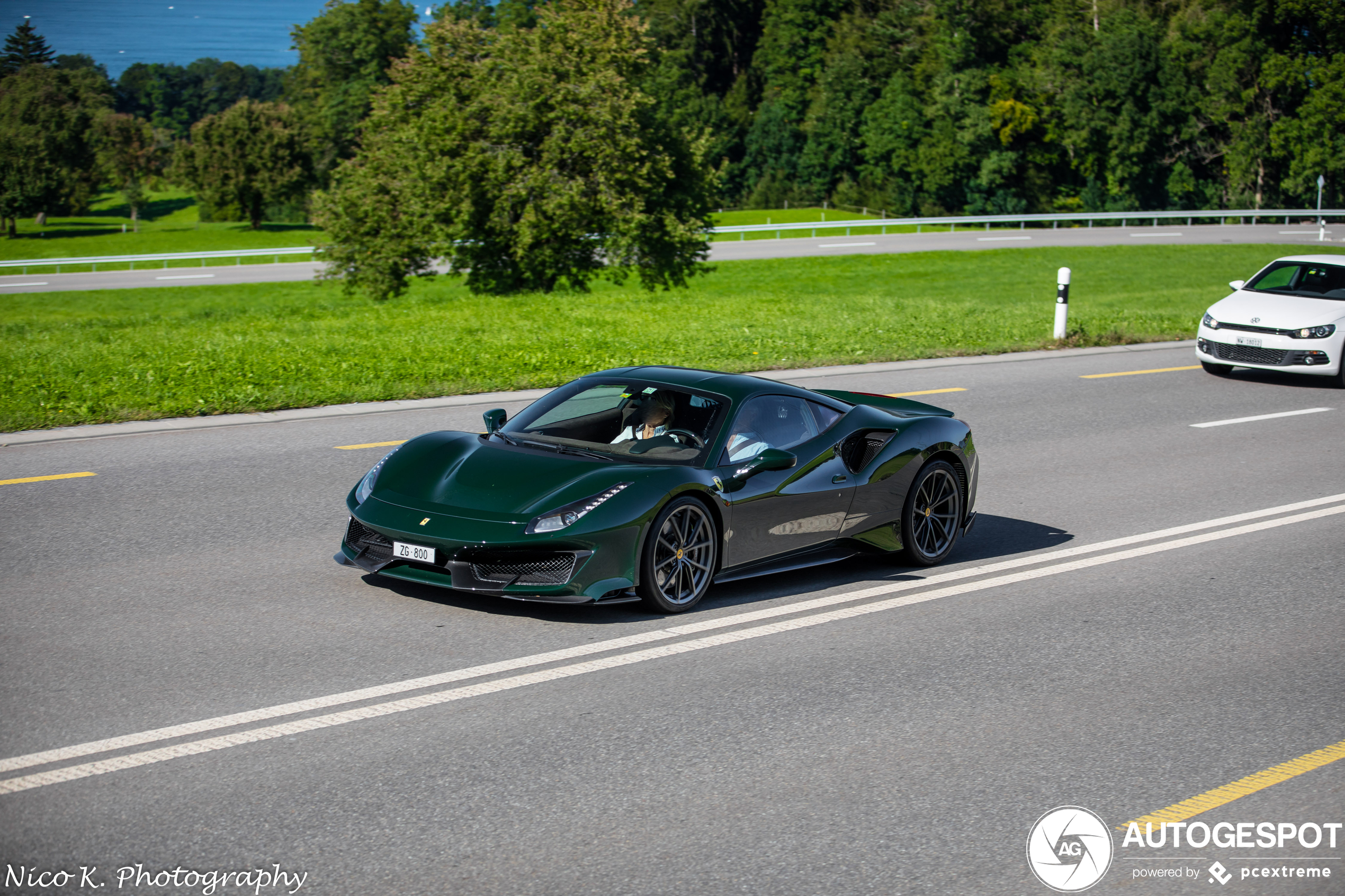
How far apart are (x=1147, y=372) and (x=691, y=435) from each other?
12.5 m

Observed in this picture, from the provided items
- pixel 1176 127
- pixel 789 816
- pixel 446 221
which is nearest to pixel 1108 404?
pixel 789 816

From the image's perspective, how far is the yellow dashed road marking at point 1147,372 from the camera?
686 inches

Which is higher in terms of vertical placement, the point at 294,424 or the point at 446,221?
the point at 446,221

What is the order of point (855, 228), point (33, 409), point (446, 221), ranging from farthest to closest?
point (855, 228) < point (446, 221) < point (33, 409)

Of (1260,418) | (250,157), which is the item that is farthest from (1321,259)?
(250,157)

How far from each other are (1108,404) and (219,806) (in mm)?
12747

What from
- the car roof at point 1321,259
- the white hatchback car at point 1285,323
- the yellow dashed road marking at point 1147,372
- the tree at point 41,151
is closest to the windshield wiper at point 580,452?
the yellow dashed road marking at point 1147,372

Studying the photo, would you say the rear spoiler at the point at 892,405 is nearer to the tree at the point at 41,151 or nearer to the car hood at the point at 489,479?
the car hood at the point at 489,479

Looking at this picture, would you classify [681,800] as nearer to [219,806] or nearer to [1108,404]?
[219,806]

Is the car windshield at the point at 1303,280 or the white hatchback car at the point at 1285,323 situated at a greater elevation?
the car windshield at the point at 1303,280

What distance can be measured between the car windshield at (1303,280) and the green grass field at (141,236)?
49.4 m

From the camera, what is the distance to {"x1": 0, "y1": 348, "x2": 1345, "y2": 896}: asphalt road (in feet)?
14.1

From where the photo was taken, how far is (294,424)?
41.0 ft

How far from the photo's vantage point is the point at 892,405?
9.11 m
